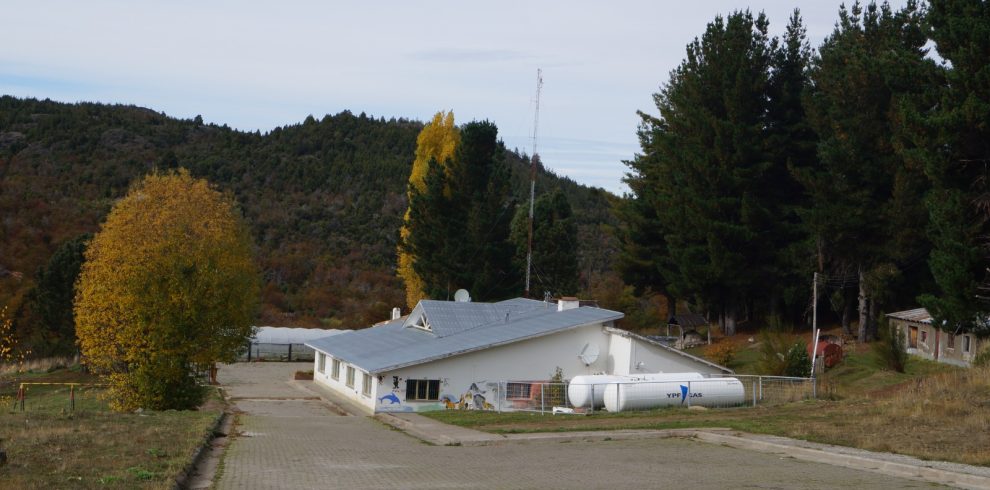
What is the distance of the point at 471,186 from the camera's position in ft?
209

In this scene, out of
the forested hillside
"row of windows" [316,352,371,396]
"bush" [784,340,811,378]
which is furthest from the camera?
the forested hillside

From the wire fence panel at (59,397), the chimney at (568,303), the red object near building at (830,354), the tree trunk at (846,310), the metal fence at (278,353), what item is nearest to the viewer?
the wire fence panel at (59,397)

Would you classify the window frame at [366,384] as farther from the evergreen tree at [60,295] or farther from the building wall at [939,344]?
the building wall at [939,344]

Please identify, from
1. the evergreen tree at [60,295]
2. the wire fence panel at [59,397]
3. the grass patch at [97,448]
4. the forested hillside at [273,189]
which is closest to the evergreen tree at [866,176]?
the forested hillside at [273,189]

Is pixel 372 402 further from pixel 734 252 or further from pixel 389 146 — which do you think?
pixel 389 146

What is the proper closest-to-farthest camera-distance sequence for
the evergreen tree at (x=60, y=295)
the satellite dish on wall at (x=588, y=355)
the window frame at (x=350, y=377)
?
the satellite dish on wall at (x=588, y=355)
the window frame at (x=350, y=377)
the evergreen tree at (x=60, y=295)

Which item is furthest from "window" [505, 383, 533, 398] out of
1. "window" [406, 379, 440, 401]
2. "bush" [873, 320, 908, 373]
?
"bush" [873, 320, 908, 373]

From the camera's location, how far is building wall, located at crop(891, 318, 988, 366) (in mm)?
37719

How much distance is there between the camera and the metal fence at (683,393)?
32.4m

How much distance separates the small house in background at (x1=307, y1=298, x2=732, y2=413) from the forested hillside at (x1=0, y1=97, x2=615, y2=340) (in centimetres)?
2860

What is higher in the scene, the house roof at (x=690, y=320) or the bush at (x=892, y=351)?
the house roof at (x=690, y=320)

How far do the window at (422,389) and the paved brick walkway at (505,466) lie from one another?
9.75 meters

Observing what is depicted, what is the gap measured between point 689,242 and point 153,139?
9747 centimetres

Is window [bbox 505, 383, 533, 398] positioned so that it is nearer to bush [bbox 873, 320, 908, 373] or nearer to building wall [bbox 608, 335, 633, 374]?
building wall [bbox 608, 335, 633, 374]
